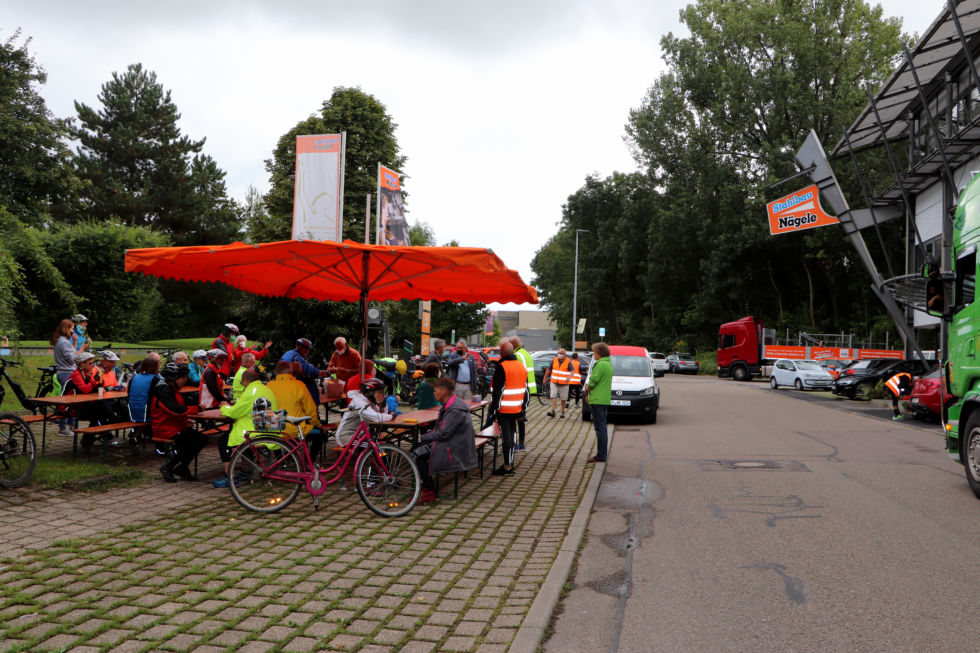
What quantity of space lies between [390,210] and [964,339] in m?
13.2

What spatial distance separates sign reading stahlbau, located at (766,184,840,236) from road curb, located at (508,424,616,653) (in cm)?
2236

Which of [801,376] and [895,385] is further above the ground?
[895,385]

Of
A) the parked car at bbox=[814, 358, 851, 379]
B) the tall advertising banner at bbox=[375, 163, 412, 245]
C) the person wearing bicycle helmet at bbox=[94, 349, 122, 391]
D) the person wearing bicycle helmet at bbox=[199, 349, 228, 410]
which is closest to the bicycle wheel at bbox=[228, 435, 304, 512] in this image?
the person wearing bicycle helmet at bbox=[199, 349, 228, 410]

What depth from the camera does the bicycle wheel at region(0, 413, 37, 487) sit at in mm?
7617

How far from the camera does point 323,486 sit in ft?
24.0

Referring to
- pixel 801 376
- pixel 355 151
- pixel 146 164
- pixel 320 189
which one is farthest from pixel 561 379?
pixel 146 164

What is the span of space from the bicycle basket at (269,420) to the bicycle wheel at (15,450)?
96.2 inches

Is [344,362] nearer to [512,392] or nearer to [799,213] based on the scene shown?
[512,392]

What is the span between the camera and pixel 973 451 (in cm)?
814

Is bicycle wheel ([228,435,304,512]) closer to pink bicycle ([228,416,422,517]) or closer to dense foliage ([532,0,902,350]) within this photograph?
pink bicycle ([228,416,422,517])

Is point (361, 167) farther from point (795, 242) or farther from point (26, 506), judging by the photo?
point (795, 242)

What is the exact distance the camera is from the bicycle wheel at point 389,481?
7.14 metres

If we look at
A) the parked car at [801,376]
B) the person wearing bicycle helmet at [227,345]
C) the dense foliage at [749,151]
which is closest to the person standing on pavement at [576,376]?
the person wearing bicycle helmet at [227,345]

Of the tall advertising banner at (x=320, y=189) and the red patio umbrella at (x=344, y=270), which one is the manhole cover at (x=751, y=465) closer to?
the red patio umbrella at (x=344, y=270)
